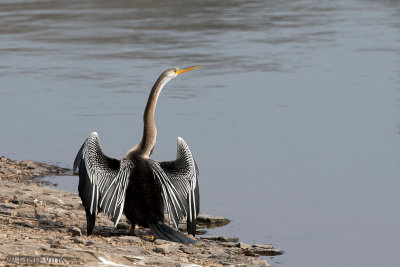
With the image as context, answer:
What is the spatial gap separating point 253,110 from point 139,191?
5.54 meters

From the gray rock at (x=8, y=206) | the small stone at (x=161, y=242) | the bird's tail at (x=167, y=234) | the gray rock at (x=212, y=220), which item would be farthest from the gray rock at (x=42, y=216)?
the gray rock at (x=212, y=220)

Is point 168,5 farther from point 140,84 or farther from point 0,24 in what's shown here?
point 140,84

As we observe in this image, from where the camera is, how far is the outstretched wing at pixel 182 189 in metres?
6.96

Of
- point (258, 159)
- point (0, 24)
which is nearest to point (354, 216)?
point (258, 159)

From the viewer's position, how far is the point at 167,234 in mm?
6887

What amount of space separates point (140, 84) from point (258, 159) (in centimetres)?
482

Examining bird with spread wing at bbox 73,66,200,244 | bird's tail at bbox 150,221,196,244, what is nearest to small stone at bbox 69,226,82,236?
bird with spread wing at bbox 73,66,200,244

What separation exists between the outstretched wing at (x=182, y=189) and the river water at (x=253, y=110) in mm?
771

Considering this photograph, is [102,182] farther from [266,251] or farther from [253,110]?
[253,110]

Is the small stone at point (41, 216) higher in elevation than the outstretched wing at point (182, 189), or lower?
lower

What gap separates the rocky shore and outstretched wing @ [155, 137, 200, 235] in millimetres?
260

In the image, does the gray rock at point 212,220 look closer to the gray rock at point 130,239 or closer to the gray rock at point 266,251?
the gray rock at point 266,251

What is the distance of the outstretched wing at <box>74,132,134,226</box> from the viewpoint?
687cm

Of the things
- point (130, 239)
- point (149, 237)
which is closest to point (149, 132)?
point (149, 237)
